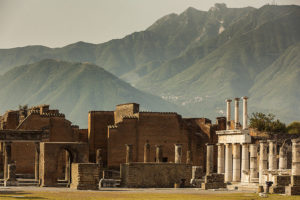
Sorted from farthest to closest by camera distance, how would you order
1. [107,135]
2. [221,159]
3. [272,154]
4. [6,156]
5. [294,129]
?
[294,129]
[107,135]
[221,159]
[6,156]
[272,154]

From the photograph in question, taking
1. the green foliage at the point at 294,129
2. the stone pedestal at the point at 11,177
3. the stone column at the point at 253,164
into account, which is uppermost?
the green foliage at the point at 294,129

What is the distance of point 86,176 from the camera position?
61188 millimetres

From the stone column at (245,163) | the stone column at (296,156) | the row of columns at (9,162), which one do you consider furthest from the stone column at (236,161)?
the row of columns at (9,162)

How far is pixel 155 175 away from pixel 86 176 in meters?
10.7

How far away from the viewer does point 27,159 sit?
8138 cm

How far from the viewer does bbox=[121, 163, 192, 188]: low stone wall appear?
6906 centimetres

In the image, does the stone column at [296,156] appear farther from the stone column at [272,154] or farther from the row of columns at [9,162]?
the row of columns at [9,162]

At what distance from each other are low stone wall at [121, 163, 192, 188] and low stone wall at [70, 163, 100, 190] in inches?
305

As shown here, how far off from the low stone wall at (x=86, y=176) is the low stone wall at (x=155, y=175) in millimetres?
7735

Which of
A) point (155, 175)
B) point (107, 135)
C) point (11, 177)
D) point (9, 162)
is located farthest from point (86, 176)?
point (107, 135)

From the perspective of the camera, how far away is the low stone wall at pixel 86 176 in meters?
61.0

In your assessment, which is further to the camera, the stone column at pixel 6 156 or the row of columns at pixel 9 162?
the stone column at pixel 6 156

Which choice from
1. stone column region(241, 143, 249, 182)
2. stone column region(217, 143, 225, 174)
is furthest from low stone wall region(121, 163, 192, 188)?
stone column region(217, 143, 225, 174)

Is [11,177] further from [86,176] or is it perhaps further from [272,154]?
[272,154]
